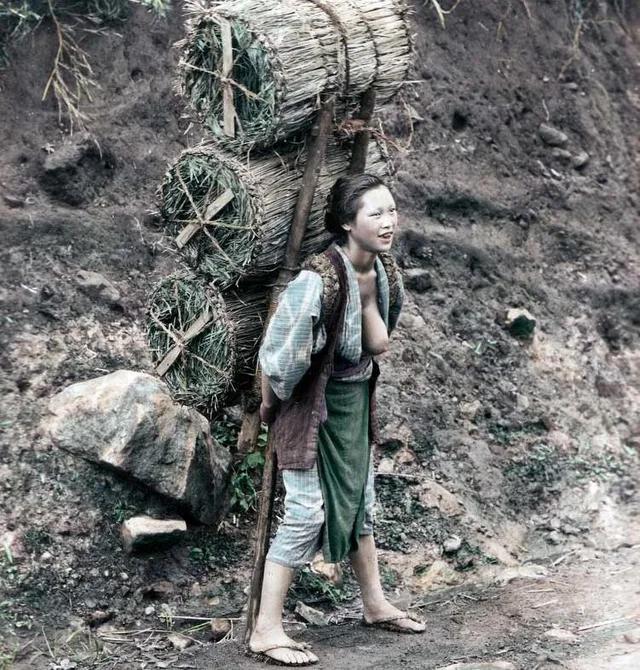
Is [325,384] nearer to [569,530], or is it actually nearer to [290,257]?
[290,257]

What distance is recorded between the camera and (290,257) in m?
4.08

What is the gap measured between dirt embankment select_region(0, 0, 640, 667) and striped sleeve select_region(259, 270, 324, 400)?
1.00m

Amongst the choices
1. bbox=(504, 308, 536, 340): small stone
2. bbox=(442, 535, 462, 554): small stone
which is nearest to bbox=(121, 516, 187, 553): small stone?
bbox=(442, 535, 462, 554): small stone

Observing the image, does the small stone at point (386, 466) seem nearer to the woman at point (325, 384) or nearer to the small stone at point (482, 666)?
the woman at point (325, 384)

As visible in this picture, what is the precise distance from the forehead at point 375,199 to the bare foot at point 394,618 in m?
1.60

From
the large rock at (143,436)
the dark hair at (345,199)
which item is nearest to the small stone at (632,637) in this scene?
the large rock at (143,436)

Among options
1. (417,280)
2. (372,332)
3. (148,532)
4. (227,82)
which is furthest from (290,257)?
(417,280)

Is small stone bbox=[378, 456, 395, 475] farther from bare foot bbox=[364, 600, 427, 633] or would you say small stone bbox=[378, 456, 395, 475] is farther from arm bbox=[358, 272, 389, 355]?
arm bbox=[358, 272, 389, 355]

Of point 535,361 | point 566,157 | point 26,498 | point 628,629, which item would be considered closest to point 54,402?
point 26,498

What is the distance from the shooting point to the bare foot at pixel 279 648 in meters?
3.72

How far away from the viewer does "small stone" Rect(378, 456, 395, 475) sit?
17.3 ft

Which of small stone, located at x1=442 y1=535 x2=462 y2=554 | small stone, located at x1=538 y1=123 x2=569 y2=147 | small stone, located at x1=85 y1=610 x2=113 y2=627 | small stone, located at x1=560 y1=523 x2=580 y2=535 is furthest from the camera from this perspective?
small stone, located at x1=538 y1=123 x2=569 y2=147

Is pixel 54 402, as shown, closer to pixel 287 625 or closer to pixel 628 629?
pixel 287 625

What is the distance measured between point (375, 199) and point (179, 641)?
1.91 meters
